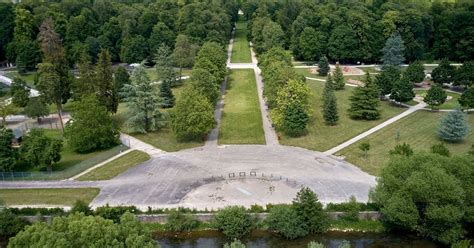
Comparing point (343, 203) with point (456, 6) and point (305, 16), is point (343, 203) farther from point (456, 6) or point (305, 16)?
point (456, 6)

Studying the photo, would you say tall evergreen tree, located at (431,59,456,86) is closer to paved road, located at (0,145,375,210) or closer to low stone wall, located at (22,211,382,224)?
paved road, located at (0,145,375,210)

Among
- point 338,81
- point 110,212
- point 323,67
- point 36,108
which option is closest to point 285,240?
point 110,212

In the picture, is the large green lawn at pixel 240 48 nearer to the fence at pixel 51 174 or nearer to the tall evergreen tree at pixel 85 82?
the tall evergreen tree at pixel 85 82

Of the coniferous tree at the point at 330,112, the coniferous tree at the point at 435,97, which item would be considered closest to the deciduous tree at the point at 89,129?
the coniferous tree at the point at 330,112

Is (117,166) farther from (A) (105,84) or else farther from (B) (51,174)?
(A) (105,84)

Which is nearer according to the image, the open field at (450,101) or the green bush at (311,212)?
the green bush at (311,212)

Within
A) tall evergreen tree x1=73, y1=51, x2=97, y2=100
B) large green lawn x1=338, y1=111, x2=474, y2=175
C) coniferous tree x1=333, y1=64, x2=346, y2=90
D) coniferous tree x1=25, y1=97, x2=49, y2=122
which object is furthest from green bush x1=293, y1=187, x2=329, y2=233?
coniferous tree x1=333, y1=64, x2=346, y2=90
